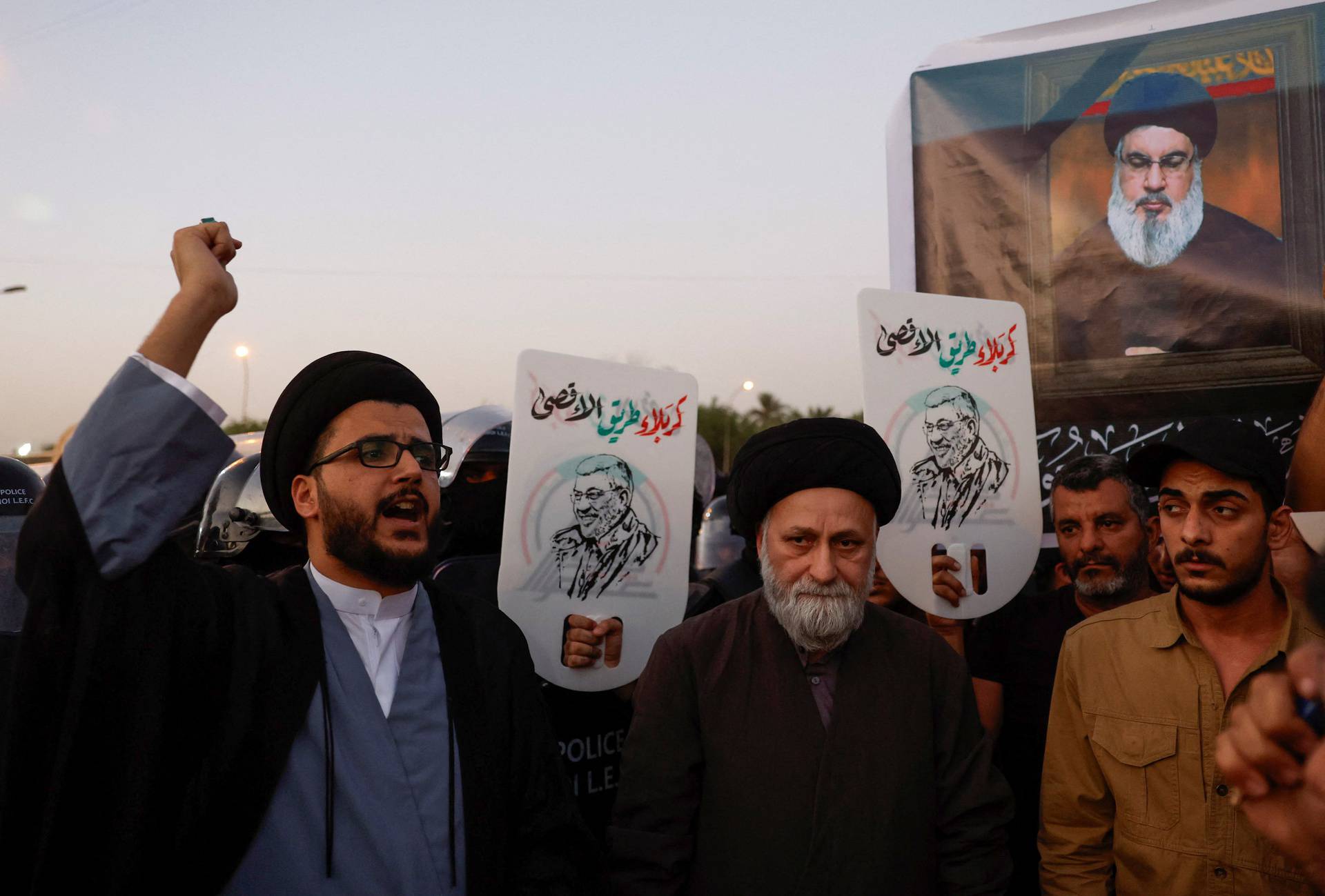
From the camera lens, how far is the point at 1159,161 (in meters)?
4.12

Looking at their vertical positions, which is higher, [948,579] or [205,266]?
[205,266]

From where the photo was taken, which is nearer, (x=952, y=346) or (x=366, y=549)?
(x=366, y=549)

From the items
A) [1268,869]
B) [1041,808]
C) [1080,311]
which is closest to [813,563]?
[1041,808]

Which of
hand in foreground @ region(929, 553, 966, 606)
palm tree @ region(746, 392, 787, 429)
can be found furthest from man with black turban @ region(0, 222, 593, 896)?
palm tree @ region(746, 392, 787, 429)

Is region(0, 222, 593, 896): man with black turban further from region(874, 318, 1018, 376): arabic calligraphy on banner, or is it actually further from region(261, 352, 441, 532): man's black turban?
region(874, 318, 1018, 376): arabic calligraphy on banner

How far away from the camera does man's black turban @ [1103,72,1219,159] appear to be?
404 cm

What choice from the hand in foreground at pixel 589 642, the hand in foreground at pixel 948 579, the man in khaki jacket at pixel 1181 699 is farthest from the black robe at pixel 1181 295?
the hand in foreground at pixel 589 642

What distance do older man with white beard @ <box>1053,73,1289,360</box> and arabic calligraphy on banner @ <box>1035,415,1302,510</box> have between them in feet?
0.96

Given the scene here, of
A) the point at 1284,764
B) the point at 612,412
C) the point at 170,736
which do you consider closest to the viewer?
the point at 1284,764

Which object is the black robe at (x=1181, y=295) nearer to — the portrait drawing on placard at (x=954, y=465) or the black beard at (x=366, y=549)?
the portrait drawing on placard at (x=954, y=465)

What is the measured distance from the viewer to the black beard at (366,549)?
7.19ft

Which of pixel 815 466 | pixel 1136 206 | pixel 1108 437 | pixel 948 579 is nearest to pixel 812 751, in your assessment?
pixel 815 466

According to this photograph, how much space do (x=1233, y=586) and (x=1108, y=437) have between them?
6.05 ft

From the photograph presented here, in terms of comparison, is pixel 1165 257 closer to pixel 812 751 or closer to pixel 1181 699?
pixel 1181 699
